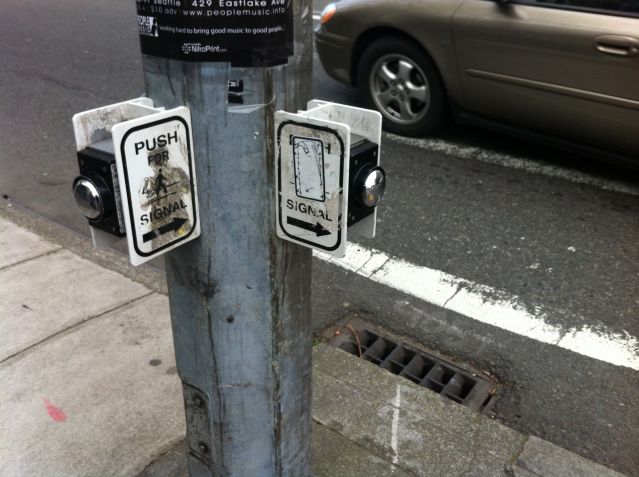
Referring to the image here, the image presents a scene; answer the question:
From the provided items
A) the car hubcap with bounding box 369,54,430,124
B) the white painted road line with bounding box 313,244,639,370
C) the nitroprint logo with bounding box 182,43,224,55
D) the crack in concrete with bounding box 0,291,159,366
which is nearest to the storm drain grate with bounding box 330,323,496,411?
Result: the white painted road line with bounding box 313,244,639,370

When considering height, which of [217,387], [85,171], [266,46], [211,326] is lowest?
[217,387]

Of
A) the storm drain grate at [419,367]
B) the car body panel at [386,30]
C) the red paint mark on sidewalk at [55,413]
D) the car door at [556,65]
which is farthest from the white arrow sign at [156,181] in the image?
the car body panel at [386,30]

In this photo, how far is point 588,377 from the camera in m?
2.97

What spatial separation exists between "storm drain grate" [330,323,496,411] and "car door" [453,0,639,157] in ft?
7.70

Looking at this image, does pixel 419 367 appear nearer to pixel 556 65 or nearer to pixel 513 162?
pixel 556 65

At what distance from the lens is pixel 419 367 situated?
3045 millimetres

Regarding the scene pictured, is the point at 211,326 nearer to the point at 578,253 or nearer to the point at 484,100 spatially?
the point at 578,253

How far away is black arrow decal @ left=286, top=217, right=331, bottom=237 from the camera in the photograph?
145 centimetres

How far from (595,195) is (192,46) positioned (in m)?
4.00

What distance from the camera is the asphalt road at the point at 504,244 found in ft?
9.36

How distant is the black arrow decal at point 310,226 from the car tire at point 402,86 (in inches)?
161

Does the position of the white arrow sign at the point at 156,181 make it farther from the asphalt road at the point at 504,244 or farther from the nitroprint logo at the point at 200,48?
the asphalt road at the point at 504,244

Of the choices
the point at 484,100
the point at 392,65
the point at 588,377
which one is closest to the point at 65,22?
the point at 392,65

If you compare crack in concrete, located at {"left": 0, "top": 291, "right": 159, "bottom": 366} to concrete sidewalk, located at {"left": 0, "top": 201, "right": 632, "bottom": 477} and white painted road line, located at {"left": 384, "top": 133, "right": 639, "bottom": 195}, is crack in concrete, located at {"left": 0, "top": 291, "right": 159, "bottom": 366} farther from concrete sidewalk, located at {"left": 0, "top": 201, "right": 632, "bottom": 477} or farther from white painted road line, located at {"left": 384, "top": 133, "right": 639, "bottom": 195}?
white painted road line, located at {"left": 384, "top": 133, "right": 639, "bottom": 195}
